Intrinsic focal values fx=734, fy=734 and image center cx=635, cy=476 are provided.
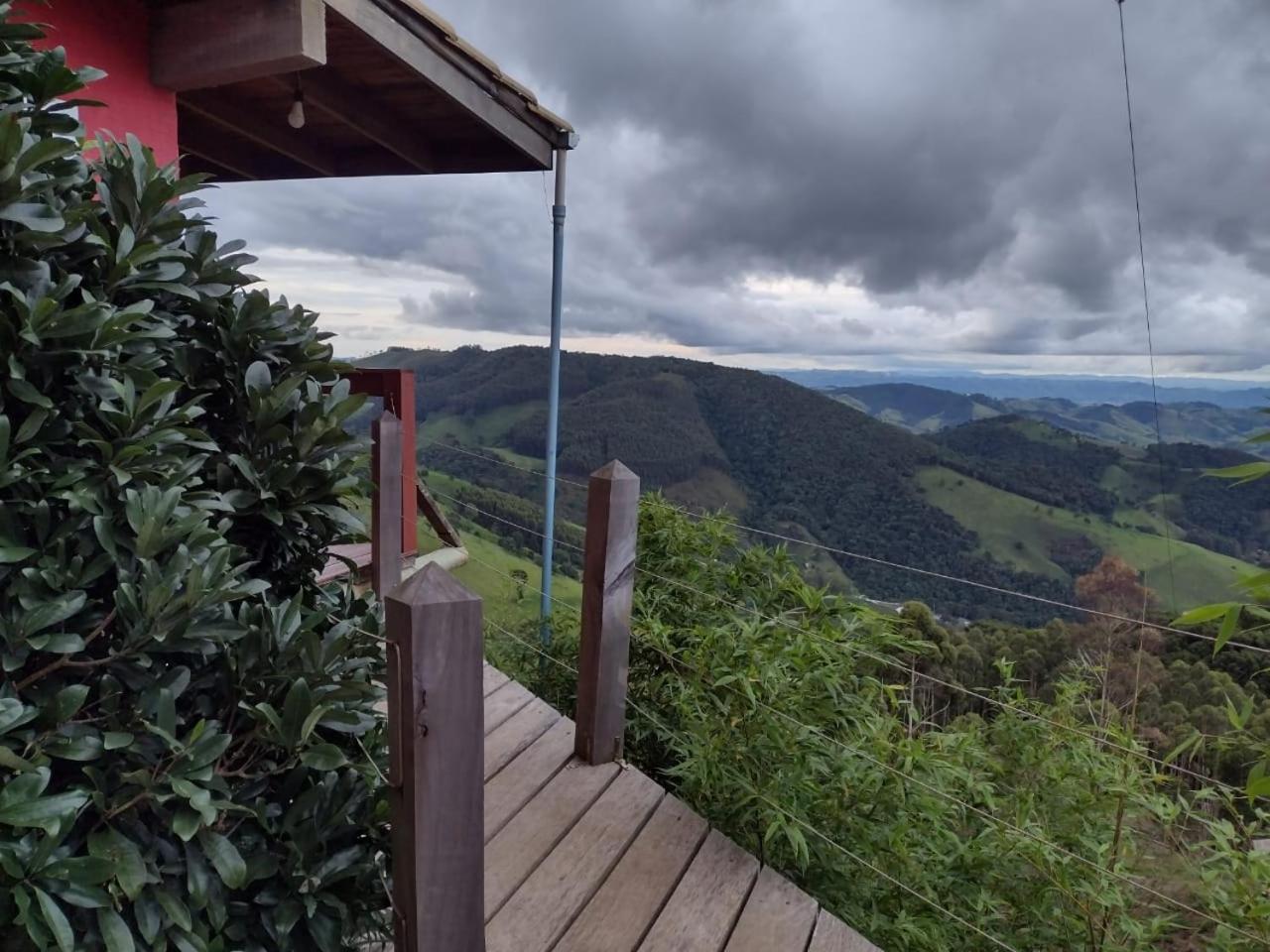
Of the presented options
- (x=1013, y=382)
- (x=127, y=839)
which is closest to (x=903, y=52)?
(x=127, y=839)

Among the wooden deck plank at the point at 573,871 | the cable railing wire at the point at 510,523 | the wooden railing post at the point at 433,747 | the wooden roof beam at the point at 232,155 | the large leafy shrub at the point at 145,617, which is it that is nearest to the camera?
the large leafy shrub at the point at 145,617

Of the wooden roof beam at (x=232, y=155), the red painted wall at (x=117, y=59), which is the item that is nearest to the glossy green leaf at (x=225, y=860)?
the red painted wall at (x=117, y=59)

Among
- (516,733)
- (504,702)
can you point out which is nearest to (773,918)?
(516,733)

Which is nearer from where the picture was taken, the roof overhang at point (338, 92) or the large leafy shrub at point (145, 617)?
the large leafy shrub at point (145, 617)

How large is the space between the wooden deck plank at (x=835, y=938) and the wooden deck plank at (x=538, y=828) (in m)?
0.70

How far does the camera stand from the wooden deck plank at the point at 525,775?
209 centimetres

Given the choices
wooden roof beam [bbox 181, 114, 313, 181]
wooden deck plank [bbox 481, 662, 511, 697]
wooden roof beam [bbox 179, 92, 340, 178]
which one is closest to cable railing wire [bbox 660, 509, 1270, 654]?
wooden deck plank [bbox 481, 662, 511, 697]

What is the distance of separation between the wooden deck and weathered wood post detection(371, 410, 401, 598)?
827 millimetres

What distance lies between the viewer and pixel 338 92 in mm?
3697

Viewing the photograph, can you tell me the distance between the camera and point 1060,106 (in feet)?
20.6

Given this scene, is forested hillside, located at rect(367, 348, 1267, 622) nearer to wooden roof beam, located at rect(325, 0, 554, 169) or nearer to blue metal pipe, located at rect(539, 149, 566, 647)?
blue metal pipe, located at rect(539, 149, 566, 647)

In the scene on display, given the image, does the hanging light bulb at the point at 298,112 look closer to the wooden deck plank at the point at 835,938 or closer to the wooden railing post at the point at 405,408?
the wooden railing post at the point at 405,408

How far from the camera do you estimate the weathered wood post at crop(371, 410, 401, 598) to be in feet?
8.77

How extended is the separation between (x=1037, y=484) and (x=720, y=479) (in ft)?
58.9
